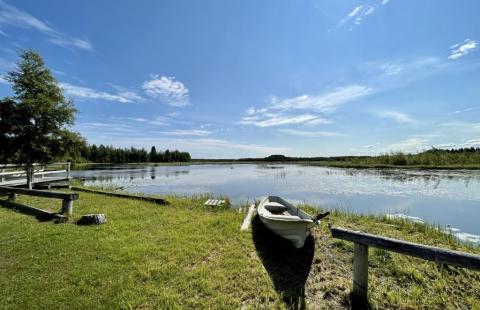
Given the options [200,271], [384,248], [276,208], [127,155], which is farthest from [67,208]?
[127,155]

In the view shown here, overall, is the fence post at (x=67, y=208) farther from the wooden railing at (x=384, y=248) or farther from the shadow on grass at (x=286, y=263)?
the wooden railing at (x=384, y=248)

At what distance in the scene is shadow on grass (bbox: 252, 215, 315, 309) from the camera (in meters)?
3.74

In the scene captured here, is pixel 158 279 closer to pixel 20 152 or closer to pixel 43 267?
pixel 43 267

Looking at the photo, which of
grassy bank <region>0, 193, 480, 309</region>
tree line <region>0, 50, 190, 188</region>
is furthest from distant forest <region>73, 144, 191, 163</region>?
grassy bank <region>0, 193, 480, 309</region>

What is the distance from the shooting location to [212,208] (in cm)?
1043

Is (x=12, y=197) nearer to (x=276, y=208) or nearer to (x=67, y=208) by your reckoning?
(x=67, y=208)

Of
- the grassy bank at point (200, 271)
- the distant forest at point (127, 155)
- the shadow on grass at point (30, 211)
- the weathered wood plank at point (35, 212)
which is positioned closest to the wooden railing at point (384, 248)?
the grassy bank at point (200, 271)

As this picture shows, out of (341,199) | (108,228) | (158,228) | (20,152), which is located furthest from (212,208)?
(20,152)

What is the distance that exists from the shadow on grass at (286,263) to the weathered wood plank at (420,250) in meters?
1.20

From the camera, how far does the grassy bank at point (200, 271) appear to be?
352cm

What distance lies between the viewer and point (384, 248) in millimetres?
3133

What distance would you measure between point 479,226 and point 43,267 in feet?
41.6

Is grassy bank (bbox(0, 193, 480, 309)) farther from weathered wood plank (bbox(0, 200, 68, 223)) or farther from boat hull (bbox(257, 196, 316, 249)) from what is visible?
weathered wood plank (bbox(0, 200, 68, 223))

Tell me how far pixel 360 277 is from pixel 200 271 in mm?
2672
